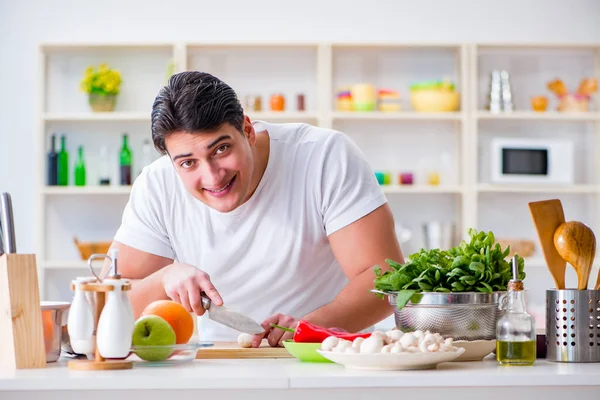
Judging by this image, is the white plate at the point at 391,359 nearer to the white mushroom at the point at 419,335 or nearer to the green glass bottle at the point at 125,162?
the white mushroom at the point at 419,335

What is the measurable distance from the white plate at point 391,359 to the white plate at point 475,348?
0.43ft

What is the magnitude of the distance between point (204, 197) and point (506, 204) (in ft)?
11.8

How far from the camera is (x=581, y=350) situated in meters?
1.59

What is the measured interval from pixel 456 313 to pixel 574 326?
213 millimetres

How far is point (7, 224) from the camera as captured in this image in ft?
5.07

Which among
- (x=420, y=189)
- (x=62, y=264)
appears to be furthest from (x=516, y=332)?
(x=62, y=264)

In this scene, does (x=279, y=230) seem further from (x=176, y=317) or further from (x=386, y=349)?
(x=386, y=349)

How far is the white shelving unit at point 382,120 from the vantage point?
5.29 meters

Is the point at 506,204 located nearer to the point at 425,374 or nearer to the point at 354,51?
the point at 354,51

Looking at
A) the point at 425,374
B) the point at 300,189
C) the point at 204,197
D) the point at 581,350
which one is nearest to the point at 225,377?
the point at 425,374

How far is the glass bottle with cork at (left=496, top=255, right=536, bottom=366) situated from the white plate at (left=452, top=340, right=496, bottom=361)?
55mm

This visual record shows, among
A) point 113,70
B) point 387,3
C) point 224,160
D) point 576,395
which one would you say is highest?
point 387,3

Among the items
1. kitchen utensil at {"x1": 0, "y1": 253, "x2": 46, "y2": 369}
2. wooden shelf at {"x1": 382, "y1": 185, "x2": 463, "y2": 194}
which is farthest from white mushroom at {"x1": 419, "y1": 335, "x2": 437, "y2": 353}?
wooden shelf at {"x1": 382, "y1": 185, "x2": 463, "y2": 194}

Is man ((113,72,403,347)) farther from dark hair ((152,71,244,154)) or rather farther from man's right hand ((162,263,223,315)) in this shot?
man's right hand ((162,263,223,315))
